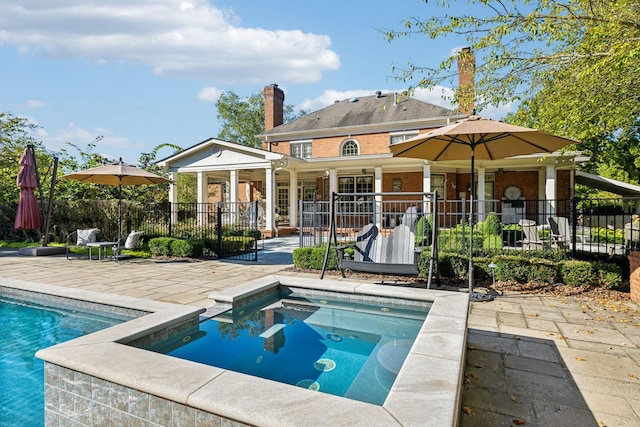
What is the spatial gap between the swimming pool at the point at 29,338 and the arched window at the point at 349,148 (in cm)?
1670

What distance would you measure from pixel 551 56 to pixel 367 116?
592 inches

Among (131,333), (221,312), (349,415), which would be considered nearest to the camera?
(349,415)

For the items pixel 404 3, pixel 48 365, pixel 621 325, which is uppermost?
pixel 404 3

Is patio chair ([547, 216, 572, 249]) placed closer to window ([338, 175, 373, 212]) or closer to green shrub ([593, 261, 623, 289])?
green shrub ([593, 261, 623, 289])

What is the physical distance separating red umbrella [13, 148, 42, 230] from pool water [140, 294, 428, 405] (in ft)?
33.3

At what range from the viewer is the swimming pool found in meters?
2.88

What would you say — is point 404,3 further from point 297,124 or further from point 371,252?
point 297,124

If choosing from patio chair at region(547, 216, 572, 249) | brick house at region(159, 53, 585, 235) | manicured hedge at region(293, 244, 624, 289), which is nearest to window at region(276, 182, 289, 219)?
brick house at region(159, 53, 585, 235)

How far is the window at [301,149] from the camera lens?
69.1ft

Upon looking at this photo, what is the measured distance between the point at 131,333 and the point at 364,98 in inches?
879

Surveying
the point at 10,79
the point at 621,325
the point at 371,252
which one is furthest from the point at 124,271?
the point at 10,79

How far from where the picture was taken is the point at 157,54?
11.1 metres

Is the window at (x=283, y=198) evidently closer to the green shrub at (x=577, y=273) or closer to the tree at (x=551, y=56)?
the tree at (x=551, y=56)

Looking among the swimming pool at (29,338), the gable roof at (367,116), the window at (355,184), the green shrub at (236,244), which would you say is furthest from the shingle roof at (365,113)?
the swimming pool at (29,338)
